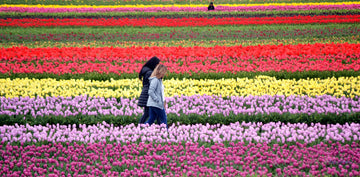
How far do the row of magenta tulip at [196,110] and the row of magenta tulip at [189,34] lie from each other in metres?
12.7

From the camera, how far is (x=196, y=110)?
26.6 ft

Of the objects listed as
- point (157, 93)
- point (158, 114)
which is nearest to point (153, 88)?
point (157, 93)

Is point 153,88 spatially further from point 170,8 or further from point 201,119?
point 170,8

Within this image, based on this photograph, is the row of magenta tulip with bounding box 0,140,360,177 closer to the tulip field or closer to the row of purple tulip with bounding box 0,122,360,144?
the tulip field

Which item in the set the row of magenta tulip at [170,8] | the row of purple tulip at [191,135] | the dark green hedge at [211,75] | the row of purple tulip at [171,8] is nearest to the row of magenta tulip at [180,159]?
the row of purple tulip at [191,135]

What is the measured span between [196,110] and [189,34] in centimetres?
1457

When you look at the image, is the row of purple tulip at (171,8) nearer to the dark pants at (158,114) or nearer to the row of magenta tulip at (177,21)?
the row of magenta tulip at (177,21)

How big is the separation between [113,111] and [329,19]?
75.1 ft

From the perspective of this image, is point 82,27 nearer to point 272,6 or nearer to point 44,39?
point 44,39

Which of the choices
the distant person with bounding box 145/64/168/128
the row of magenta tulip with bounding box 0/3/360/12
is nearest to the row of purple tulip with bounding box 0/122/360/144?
the distant person with bounding box 145/64/168/128

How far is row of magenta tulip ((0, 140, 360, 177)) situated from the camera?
5.14 meters

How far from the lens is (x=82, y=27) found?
2627cm

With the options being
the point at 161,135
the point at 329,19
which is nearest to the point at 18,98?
the point at 161,135

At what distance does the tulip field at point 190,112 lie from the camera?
5457 mm
